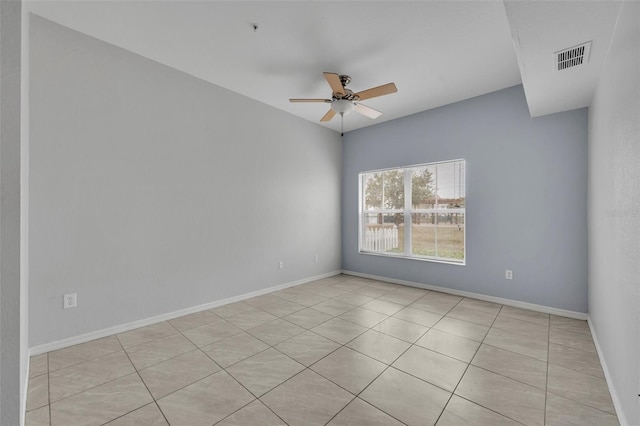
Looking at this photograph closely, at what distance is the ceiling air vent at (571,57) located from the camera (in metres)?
1.97

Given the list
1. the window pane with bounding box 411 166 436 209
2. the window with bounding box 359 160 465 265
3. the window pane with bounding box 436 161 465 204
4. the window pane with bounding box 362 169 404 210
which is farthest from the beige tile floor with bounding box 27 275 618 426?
the window pane with bounding box 362 169 404 210

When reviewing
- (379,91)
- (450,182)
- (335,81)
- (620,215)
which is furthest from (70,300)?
(450,182)

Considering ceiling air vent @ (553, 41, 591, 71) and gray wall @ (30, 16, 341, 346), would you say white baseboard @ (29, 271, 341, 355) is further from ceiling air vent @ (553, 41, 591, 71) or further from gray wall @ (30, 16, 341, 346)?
ceiling air vent @ (553, 41, 591, 71)

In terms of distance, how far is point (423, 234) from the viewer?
4426 mm

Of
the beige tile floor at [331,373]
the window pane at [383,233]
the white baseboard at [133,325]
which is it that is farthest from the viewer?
the window pane at [383,233]

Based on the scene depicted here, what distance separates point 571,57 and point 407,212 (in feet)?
9.32

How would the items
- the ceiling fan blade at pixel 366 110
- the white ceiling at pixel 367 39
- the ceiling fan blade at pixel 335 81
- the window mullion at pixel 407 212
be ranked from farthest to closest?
1. the window mullion at pixel 407 212
2. the ceiling fan blade at pixel 366 110
3. the ceiling fan blade at pixel 335 81
4. the white ceiling at pixel 367 39

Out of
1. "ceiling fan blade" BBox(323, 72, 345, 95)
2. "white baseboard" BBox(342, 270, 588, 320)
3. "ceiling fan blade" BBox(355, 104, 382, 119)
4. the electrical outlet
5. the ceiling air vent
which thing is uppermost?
"ceiling fan blade" BBox(323, 72, 345, 95)

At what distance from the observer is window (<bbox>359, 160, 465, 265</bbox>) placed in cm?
407

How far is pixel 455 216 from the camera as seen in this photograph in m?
4.06

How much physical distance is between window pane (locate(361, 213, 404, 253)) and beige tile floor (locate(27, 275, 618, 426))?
1.75m

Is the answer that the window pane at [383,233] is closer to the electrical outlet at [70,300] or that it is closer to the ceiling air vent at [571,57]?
the ceiling air vent at [571,57]
